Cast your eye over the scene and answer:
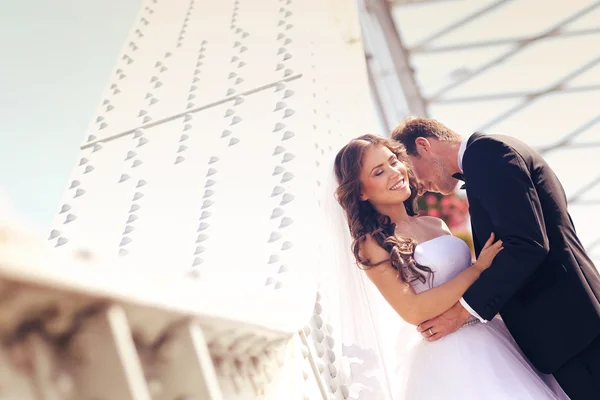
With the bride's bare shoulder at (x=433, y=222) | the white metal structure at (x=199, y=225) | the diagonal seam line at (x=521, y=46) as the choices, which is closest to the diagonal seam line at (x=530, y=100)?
the diagonal seam line at (x=521, y=46)

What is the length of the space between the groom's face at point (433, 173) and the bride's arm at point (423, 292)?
56 cm

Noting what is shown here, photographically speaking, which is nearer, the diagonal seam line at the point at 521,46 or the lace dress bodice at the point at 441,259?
the lace dress bodice at the point at 441,259

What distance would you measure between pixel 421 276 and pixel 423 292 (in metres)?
0.08

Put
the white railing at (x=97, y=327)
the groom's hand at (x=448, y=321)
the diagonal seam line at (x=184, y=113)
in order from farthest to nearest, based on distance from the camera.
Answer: the diagonal seam line at (x=184, y=113) < the groom's hand at (x=448, y=321) < the white railing at (x=97, y=327)

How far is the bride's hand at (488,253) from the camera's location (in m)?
3.08

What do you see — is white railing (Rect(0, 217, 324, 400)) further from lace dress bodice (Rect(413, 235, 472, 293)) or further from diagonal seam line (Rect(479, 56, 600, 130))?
diagonal seam line (Rect(479, 56, 600, 130))

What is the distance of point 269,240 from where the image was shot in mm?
3346

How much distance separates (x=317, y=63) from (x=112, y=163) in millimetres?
1470

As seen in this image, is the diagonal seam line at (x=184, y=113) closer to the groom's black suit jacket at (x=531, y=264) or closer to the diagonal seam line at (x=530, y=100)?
the groom's black suit jacket at (x=531, y=264)

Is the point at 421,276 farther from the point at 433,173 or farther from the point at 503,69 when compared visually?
the point at 503,69

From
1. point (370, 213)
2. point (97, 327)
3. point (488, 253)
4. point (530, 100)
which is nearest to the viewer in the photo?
point (97, 327)

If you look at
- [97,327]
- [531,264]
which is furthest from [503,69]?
[97,327]

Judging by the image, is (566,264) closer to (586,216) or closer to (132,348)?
(132,348)

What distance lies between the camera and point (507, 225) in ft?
9.93
